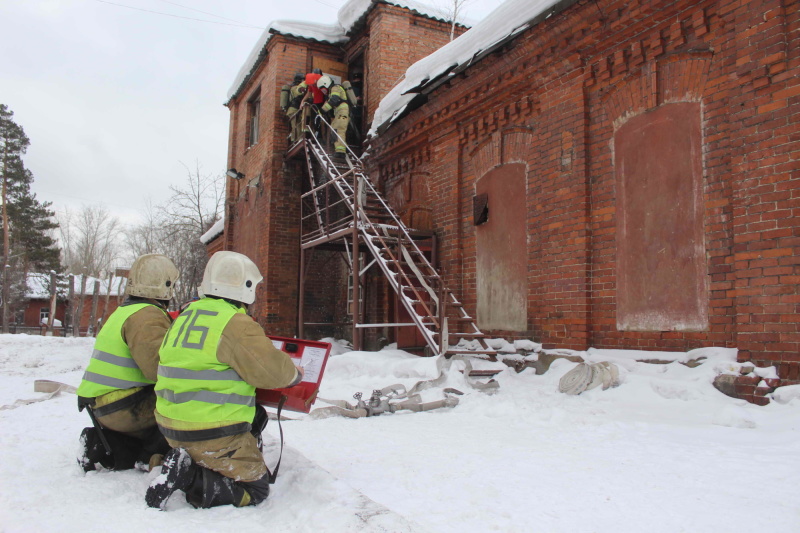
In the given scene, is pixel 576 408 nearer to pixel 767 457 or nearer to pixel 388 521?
pixel 767 457

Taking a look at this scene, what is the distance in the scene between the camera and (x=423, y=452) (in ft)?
13.1

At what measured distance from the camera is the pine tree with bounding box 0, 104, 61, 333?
3291 centimetres

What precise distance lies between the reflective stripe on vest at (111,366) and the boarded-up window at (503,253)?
5.52 metres

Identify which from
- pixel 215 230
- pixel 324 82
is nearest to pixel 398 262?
pixel 324 82

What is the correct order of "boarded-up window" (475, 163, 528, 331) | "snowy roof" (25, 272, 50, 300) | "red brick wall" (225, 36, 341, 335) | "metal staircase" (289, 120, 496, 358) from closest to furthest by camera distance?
"metal staircase" (289, 120, 496, 358), "boarded-up window" (475, 163, 528, 331), "red brick wall" (225, 36, 341, 335), "snowy roof" (25, 272, 50, 300)

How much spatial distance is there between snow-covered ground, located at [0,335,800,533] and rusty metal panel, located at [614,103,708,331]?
66cm

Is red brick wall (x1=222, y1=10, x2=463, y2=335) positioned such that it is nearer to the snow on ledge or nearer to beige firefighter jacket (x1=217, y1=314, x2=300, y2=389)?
the snow on ledge

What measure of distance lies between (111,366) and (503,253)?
599cm

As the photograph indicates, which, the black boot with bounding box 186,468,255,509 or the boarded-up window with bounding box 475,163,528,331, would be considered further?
the boarded-up window with bounding box 475,163,528,331

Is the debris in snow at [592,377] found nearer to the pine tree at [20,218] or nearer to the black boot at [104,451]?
the black boot at [104,451]

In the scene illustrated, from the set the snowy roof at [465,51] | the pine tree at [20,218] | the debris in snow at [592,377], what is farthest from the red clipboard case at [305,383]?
the pine tree at [20,218]

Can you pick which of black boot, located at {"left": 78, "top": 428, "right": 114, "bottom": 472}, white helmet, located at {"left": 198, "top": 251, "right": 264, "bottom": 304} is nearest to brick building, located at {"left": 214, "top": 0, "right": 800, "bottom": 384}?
white helmet, located at {"left": 198, "top": 251, "right": 264, "bottom": 304}

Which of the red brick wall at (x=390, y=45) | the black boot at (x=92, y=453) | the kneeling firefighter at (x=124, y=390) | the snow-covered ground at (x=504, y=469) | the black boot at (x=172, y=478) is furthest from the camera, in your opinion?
the red brick wall at (x=390, y=45)

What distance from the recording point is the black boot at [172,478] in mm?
2834
